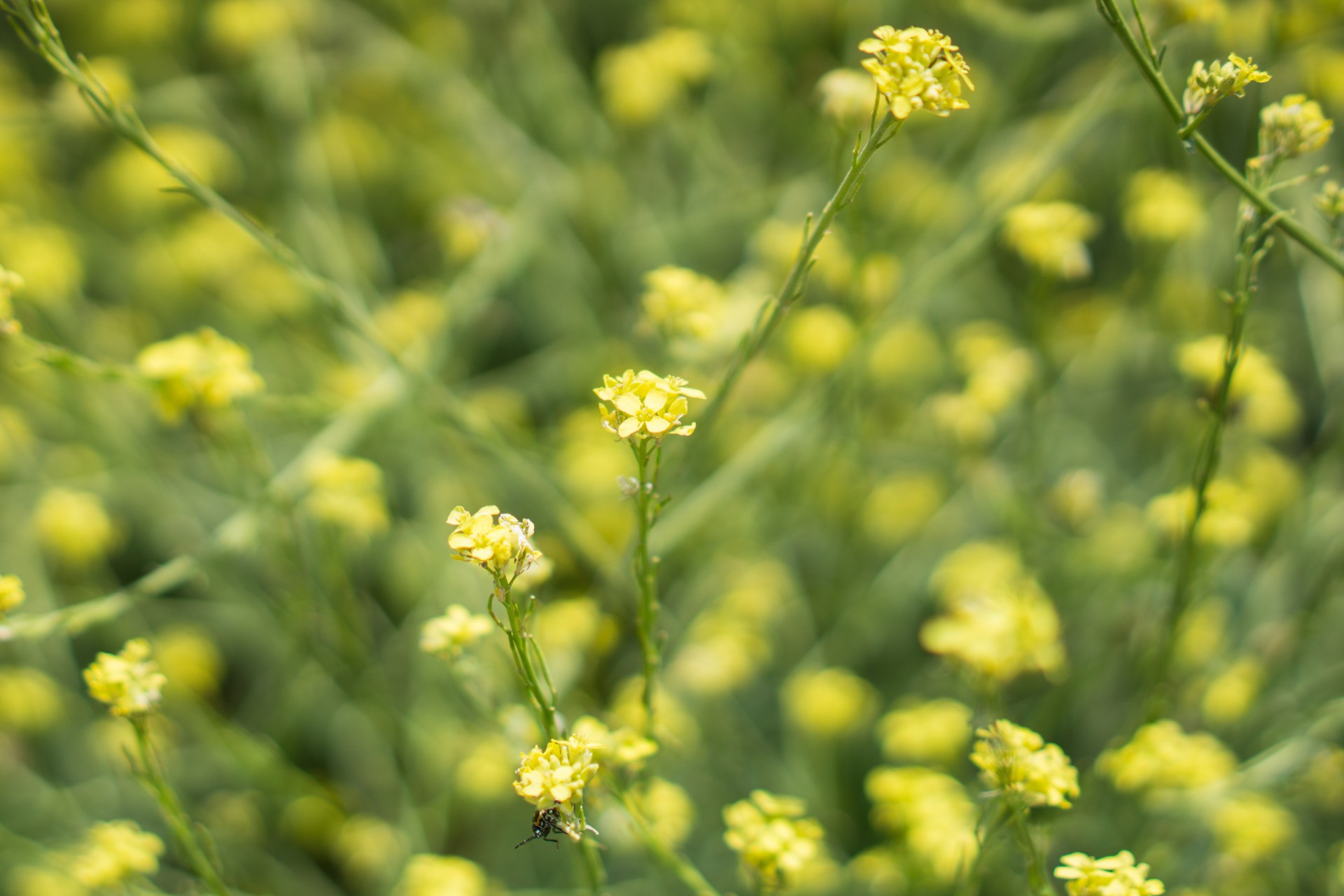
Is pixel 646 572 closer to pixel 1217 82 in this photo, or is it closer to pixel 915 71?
pixel 915 71

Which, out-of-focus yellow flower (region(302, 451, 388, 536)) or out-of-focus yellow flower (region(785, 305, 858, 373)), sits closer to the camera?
out-of-focus yellow flower (region(302, 451, 388, 536))

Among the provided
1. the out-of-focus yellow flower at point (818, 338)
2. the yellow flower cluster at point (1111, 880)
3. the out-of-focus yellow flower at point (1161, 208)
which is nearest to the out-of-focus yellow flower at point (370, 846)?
the out-of-focus yellow flower at point (818, 338)

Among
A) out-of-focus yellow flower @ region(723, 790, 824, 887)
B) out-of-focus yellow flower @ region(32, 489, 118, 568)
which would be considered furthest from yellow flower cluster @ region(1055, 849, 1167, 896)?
out-of-focus yellow flower @ region(32, 489, 118, 568)

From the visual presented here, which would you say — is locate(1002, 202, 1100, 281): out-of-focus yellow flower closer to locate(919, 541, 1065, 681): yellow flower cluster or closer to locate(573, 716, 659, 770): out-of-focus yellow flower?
locate(919, 541, 1065, 681): yellow flower cluster

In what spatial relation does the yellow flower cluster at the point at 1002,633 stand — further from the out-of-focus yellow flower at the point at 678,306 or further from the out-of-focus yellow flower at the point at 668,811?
the out-of-focus yellow flower at the point at 678,306

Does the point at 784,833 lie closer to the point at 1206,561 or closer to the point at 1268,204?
the point at 1268,204

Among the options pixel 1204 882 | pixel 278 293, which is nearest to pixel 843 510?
pixel 1204 882
